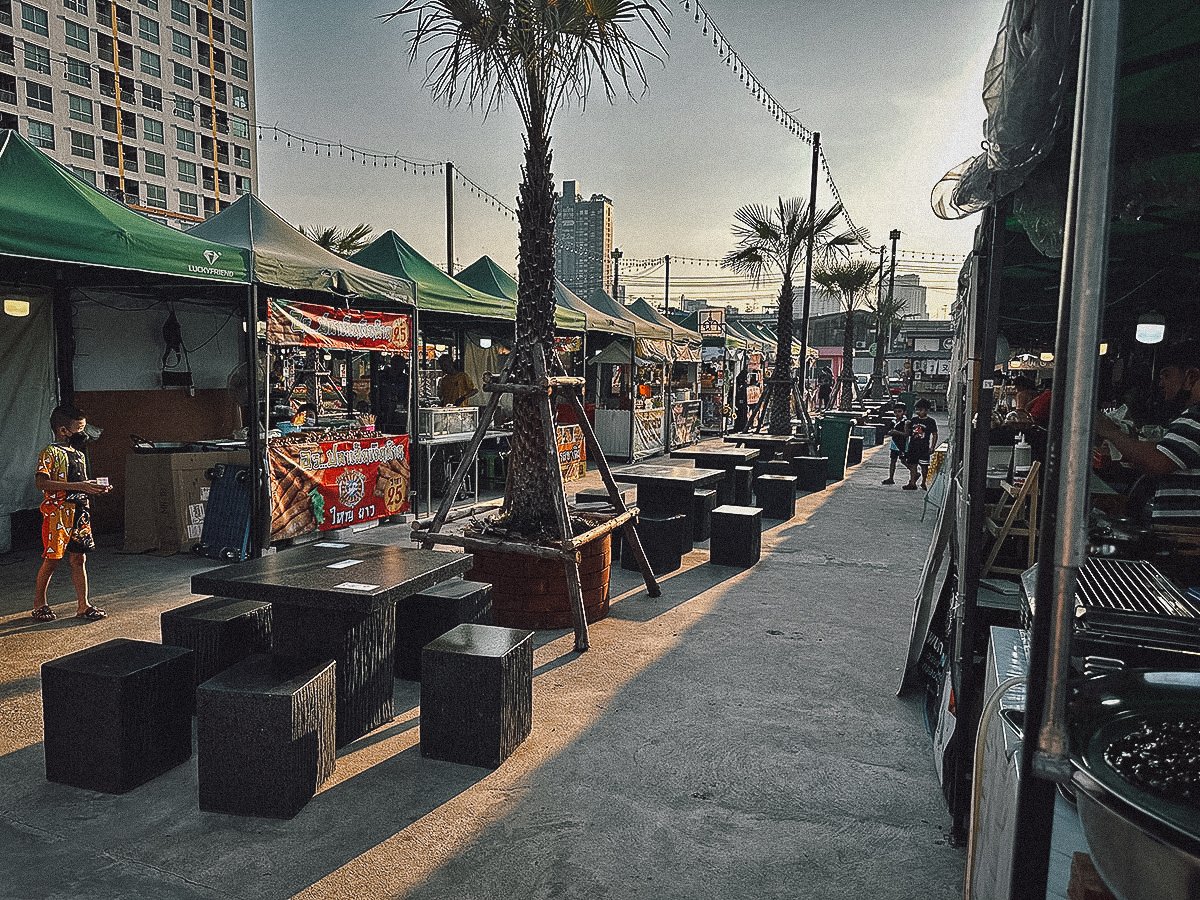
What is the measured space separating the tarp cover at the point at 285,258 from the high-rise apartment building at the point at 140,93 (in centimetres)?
4931

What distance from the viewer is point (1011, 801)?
180cm

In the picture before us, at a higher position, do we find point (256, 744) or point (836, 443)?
point (836, 443)

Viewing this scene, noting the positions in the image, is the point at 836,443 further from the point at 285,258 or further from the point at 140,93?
the point at 140,93

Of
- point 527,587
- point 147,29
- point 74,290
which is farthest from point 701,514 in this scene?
point 147,29

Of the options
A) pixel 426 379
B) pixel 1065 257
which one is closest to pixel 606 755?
pixel 1065 257

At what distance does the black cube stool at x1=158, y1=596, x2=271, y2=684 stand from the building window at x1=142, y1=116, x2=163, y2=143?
70477mm

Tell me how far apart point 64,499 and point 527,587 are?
12.2 feet

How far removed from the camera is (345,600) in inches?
152

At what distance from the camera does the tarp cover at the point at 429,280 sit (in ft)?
38.0

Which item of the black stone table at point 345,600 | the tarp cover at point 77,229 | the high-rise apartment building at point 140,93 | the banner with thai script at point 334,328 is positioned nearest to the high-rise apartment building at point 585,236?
the high-rise apartment building at point 140,93

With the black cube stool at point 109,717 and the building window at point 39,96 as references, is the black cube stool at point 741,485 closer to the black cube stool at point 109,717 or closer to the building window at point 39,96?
the black cube stool at point 109,717

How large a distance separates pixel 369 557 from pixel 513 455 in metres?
2.28

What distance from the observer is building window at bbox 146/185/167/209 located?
62581 millimetres

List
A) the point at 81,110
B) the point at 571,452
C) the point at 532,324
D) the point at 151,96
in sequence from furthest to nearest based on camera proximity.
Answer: the point at 151,96 → the point at 81,110 → the point at 571,452 → the point at 532,324
